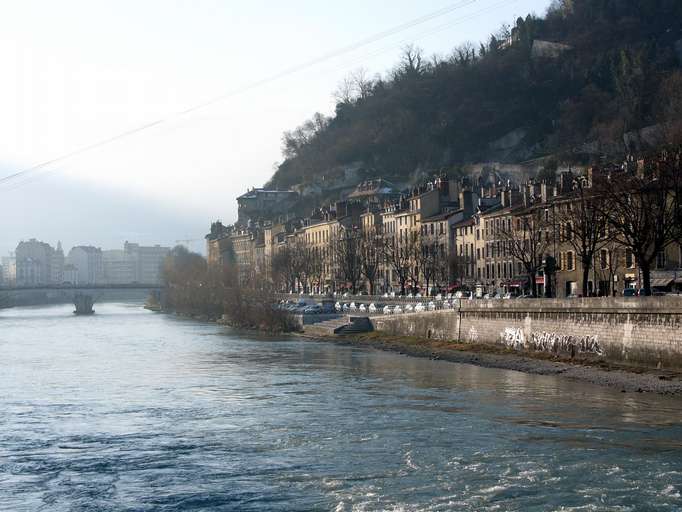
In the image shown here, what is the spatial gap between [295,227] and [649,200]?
112 meters

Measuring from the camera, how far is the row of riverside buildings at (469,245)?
2790 inches

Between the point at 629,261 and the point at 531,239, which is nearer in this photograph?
the point at 629,261

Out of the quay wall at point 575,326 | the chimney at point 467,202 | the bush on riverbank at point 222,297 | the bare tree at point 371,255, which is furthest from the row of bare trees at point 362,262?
the quay wall at point 575,326

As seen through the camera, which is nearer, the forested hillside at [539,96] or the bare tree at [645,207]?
the bare tree at [645,207]

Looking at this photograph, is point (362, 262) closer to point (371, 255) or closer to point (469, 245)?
point (371, 255)

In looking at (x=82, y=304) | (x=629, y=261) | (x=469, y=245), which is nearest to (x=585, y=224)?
(x=629, y=261)

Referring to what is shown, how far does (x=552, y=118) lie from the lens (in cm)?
16312

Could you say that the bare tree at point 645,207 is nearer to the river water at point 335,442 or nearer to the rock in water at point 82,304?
the river water at point 335,442

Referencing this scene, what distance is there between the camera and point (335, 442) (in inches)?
1186

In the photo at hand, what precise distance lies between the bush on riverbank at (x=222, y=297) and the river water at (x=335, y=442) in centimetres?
4684

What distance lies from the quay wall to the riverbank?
593mm

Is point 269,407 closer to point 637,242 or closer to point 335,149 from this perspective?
point 637,242

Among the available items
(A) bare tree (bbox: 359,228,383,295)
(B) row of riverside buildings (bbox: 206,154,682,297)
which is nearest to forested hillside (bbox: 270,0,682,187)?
(B) row of riverside buildings (bbox: 206,154,682,297)

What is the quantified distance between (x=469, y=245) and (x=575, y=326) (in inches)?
1969
